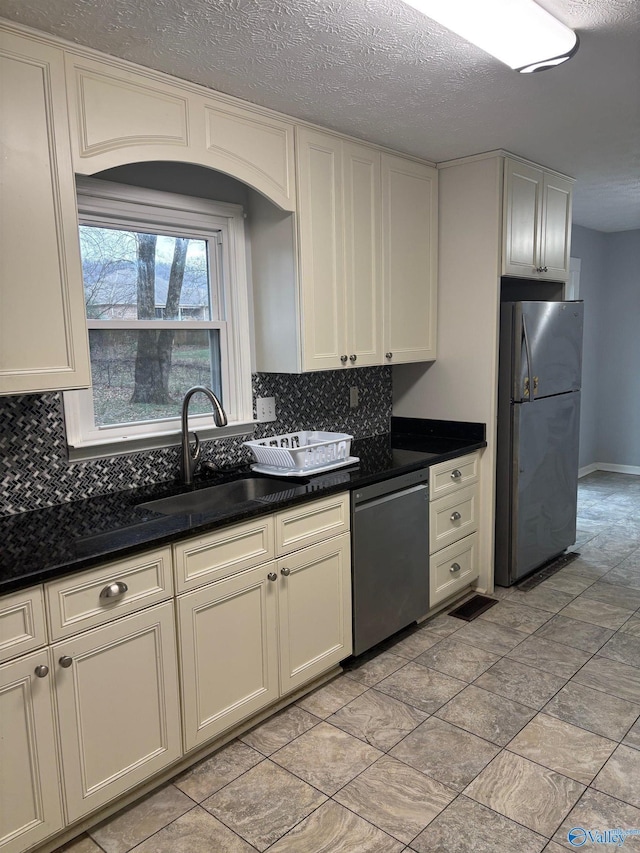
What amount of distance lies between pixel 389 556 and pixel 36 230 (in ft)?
6.25

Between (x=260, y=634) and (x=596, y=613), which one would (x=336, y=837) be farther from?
(x=596, y=613)

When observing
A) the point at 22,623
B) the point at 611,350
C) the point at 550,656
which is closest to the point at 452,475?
the point at 550,656

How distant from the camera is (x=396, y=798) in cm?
197

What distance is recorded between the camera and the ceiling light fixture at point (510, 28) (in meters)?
1.69

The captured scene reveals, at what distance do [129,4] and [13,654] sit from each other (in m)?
1.73

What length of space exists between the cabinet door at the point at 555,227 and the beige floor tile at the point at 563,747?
2421 mm

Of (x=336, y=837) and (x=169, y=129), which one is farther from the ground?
(x=169, y=129)

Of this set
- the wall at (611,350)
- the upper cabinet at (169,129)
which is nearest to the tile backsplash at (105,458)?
the upper cabinet at (169,129)

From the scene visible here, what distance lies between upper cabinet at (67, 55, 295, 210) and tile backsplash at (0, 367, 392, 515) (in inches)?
32.5

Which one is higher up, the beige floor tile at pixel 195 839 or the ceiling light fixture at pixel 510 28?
the ceiling light fixture at pixel 510 28

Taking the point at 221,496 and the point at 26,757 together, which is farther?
the point at 221,496

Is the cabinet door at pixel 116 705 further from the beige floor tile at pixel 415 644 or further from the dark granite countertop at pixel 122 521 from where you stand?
the beige floor tile at pixel 415 644

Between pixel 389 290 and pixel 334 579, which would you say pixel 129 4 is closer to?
pixel 389 290

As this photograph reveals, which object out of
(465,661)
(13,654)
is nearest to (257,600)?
(13,654)
